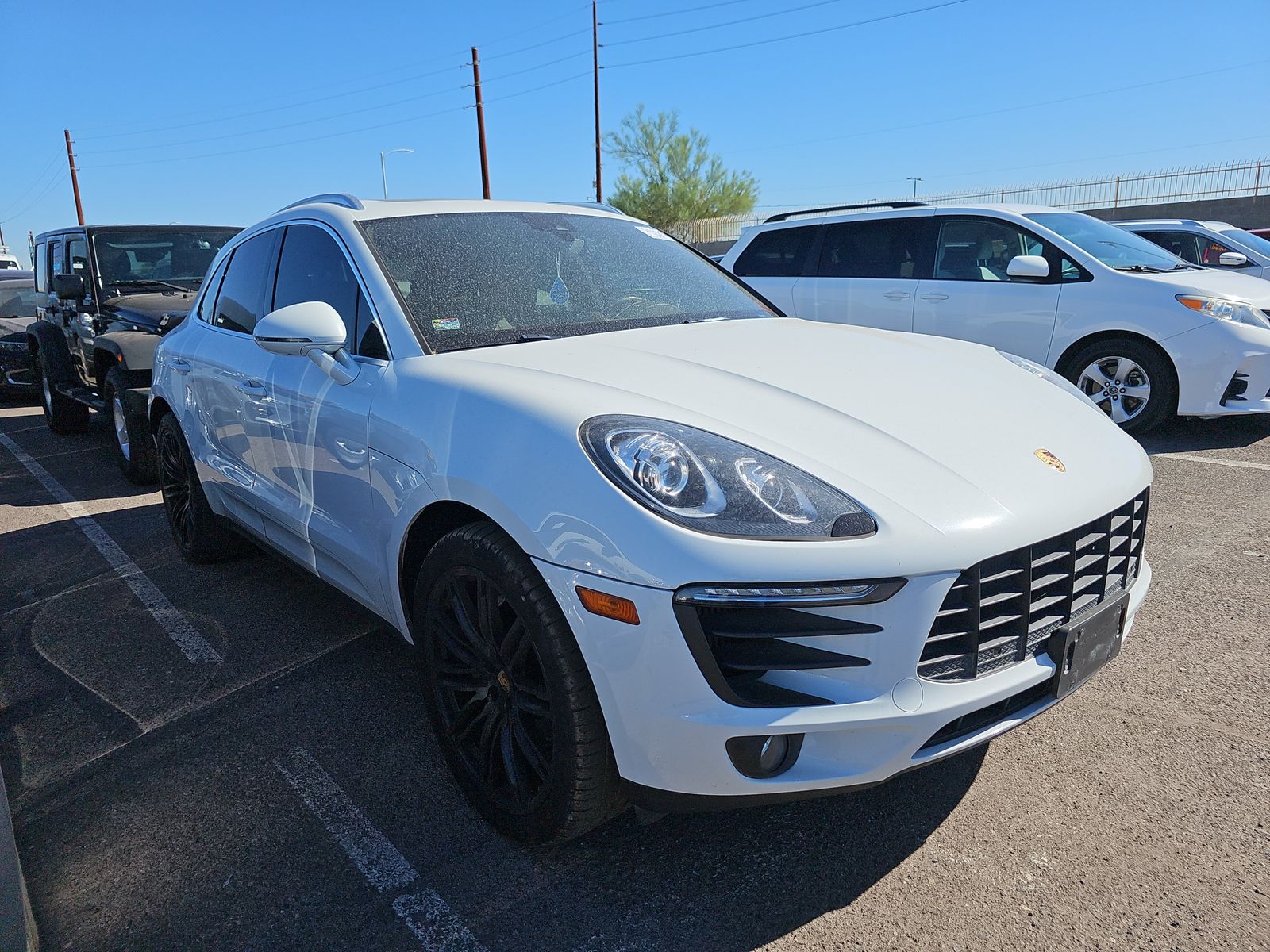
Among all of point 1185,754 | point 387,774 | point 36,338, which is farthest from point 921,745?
point 36,338

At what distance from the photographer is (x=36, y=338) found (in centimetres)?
837

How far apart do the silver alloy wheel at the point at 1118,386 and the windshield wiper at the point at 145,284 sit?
7.27 meters

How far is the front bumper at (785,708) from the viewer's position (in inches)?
70.9

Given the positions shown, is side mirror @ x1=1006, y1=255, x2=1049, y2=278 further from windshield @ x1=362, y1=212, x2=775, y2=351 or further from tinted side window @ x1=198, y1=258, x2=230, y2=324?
tinted side window @ x1=198, y1=258, x2=230, y2=324

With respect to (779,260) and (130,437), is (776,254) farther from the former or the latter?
(130,437)

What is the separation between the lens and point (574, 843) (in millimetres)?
2324

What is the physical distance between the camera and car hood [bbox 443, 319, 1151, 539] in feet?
6.42

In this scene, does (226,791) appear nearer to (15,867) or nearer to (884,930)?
(15,867)

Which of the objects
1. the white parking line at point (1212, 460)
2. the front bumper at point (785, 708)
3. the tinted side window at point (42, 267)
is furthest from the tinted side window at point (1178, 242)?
the tinted side window at point (42, 267)

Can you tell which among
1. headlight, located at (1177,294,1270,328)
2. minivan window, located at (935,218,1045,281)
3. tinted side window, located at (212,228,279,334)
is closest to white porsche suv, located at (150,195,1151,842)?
tinted side window, located at (212,228,279,334)

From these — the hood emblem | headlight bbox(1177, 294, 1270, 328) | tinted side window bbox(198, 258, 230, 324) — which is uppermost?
tinted side window bbox(198, 258, 230, 324)

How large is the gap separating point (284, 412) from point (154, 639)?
4.26 feet

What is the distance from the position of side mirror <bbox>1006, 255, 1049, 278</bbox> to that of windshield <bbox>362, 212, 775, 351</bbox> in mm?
3826

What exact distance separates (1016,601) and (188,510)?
3983 mm
